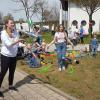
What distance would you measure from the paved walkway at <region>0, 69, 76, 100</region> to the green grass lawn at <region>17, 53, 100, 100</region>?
0.33 metres

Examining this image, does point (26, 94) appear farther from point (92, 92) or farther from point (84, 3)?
point (84, 3)

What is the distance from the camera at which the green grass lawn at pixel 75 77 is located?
9.44 m

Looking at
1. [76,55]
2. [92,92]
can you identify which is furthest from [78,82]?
[76,55]

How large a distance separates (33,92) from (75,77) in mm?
2588

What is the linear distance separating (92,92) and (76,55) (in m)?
8.19

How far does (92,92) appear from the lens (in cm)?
942

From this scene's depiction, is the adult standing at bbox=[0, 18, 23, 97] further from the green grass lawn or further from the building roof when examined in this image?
the building roof

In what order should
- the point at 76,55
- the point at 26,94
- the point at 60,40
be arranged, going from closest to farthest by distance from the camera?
the point at 26,94 → the point at 60,40 → the point at 76,55

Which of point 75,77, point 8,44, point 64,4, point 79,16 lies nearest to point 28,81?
point 75,77

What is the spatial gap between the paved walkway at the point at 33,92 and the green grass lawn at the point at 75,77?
1.07ft

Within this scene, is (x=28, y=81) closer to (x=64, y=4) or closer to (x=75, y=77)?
(x=75, y=77)

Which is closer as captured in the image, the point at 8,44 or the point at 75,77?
the point at 8,44

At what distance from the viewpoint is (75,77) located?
460 inches

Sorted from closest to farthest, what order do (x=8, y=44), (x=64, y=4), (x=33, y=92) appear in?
(x=8, y=44)
(x=33, y=92)
(x=64, y=4)
